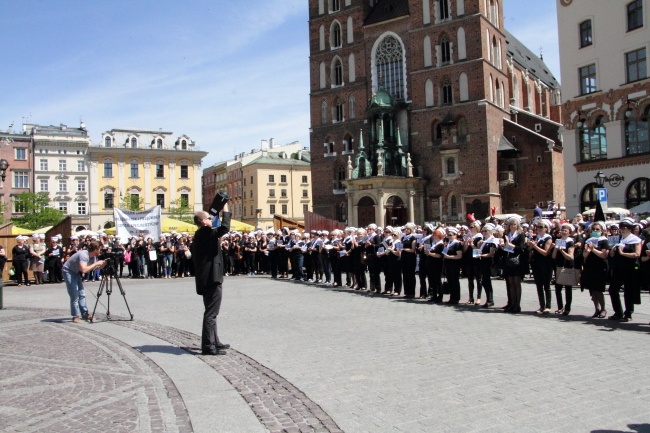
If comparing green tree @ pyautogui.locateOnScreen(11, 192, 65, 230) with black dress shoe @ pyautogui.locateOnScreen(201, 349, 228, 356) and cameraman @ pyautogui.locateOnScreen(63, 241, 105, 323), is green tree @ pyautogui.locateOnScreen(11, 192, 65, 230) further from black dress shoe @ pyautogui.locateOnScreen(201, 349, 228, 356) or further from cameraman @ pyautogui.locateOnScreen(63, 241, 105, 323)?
black dress shoe @ pyautogui.locateOnScreen(201, 349, 228, 356)

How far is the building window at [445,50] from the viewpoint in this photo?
159 ft

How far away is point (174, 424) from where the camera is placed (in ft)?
18.1

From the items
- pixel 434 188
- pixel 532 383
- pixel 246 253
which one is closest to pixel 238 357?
pixel 532 383

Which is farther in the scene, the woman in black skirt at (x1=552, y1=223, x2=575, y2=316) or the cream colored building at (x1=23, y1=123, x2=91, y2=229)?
the cream colored building at (x1=23, y1=123, x2=91, y2=229)

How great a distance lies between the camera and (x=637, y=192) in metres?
31.7

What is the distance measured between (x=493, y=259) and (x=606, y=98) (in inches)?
930

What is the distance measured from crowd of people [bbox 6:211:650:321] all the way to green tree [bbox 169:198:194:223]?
161 feet

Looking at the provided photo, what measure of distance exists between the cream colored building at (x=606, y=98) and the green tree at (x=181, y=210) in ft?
170

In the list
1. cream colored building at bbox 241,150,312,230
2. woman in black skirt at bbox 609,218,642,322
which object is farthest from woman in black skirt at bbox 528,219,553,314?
cream colored building at bbox 241,150,312,230

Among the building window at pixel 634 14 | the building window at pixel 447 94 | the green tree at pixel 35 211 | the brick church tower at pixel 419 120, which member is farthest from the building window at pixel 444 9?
the green tree at pixel 35 211

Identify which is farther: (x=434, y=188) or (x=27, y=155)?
(x=27, y=155)

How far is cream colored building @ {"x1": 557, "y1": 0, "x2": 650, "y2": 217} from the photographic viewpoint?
104 feet

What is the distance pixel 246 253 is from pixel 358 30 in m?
31.9

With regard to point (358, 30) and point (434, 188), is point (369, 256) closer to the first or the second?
point (434, 188)
